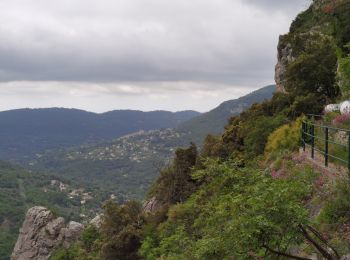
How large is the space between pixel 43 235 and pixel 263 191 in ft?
179

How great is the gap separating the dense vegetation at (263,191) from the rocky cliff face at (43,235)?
7.08 m

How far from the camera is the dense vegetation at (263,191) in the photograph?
289 inches

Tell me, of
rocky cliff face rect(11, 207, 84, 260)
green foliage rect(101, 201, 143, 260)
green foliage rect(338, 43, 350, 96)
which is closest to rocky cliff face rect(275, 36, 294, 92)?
green foliage rect(101, 201, 143, 260)

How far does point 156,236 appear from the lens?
105 feet

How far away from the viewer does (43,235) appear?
58.2 metres

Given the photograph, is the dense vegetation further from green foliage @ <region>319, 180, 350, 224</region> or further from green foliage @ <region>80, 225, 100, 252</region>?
green foliage @ <region>80, 225, 100, 252</region>

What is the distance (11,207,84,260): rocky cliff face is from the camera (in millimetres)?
56438

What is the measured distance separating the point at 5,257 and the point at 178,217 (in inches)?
3394

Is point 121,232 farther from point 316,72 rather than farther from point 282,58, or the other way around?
point 282,58

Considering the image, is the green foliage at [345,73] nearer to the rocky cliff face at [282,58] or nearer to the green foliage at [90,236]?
the rocky cliff face at [282,58]

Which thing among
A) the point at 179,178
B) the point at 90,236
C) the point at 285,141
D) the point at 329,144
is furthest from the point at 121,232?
the point at 329,144

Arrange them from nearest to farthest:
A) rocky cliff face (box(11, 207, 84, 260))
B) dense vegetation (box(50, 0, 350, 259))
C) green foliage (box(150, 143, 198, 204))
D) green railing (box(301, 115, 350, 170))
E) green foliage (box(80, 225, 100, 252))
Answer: dense vegetation (box(50, 0, 350, 259)) → green railing (box(301, 115, 350, 170)) → green foliage (box(150, 143, 198, 204)) → green foliage (box(80, 225, 100, 252)) → rocky cliff face (box(11, 207, 84, 260))

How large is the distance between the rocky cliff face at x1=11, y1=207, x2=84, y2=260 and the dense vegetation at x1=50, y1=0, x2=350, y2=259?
708 centimetres

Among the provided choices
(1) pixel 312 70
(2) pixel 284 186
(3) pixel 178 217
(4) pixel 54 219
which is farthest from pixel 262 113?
(4) pixel 54 219
